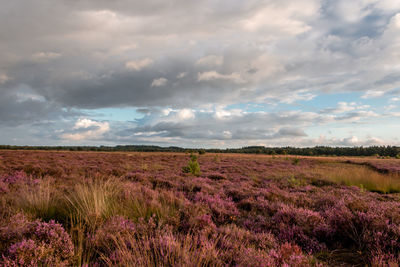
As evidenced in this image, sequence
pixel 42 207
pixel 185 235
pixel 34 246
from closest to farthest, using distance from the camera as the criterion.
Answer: pixel 34 246
pixel 185 235
pixel 42 207

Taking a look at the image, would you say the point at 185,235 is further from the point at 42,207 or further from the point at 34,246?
the point at 42,207

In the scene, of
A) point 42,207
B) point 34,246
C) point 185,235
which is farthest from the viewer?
point 42,207

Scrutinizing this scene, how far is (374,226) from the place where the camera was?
4.14 meters

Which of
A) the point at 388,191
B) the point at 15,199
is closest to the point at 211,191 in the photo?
the point at 15,199

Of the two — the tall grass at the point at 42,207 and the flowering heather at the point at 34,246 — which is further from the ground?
the flowering heather at the point at 34,246

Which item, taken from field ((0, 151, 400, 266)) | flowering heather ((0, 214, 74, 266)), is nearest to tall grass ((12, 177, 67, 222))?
field ((0, 151, 400, 266))

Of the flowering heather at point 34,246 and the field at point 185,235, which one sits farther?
the field at point 185,235

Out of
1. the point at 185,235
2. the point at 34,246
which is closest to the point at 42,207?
the point at 34,246

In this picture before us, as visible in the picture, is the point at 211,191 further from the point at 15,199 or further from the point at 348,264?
the point at 15,199

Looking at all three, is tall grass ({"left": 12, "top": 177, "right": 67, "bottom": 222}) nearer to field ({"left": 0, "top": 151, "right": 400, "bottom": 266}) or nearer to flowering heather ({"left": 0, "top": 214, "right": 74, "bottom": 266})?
field ({"left": 0, "top": 151, "right": 400, "bottom": 266})

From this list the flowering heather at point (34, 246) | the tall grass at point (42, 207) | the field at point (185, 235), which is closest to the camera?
the flowering heather at point (34, 246)

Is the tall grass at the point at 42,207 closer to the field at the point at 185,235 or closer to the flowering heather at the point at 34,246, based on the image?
the field at the point at 185,235

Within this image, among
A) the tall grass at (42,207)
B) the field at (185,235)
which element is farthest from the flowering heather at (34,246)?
the tall grass at (42,207)

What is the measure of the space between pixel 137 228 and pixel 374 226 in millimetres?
4709
